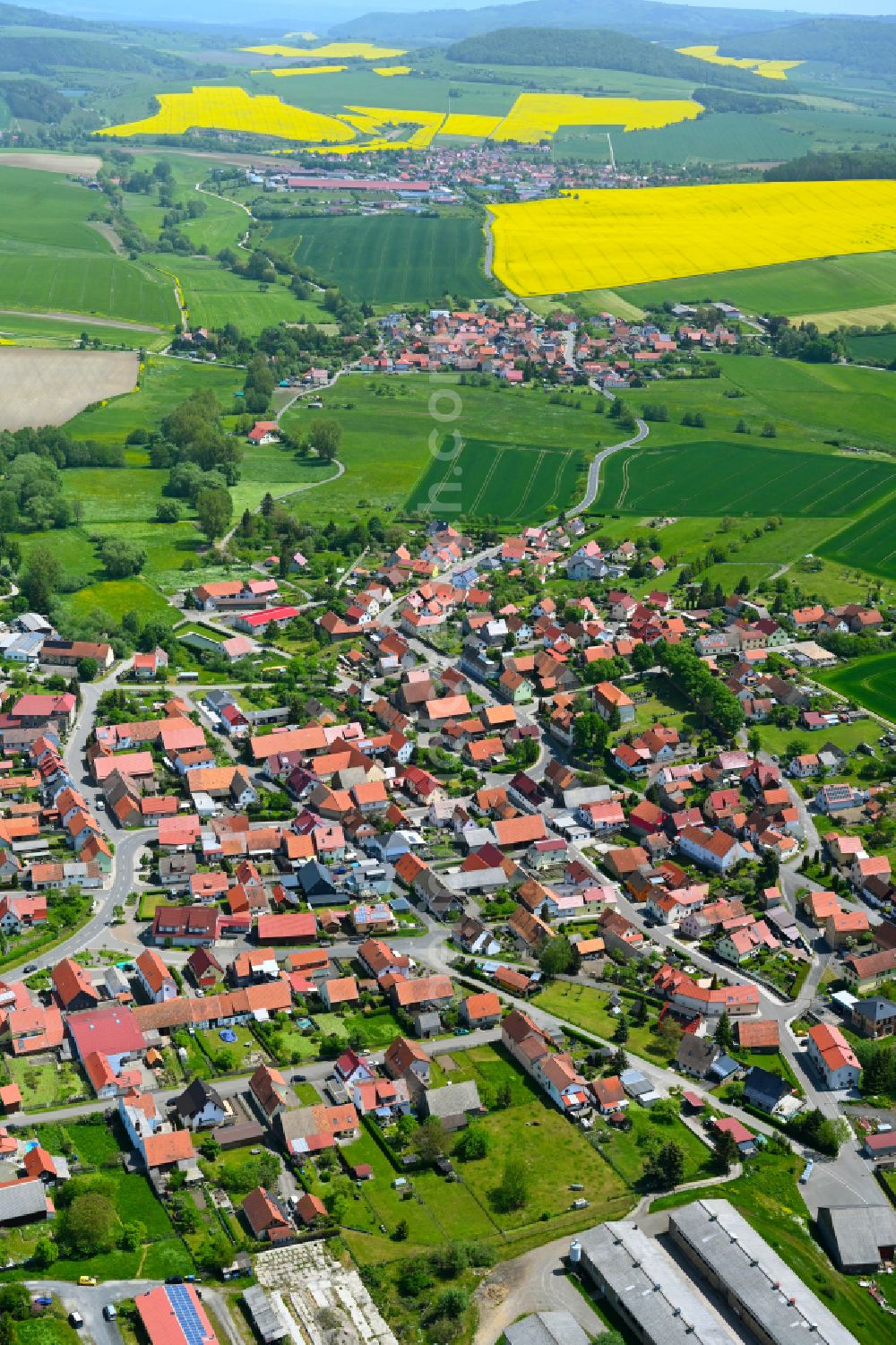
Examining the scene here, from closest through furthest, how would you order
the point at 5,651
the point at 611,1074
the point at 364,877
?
the point at 611,1074
the point at 364,877
the point at 5,651

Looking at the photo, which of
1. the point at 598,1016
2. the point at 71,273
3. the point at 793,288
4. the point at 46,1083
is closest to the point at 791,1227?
the point at 598,1016

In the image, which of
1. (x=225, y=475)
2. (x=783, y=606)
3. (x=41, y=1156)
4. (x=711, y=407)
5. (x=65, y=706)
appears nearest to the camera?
(x=41, y=1156)

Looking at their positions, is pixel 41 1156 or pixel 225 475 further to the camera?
pixel 225 475

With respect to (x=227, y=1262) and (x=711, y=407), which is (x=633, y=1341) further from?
(x=711, y=407)

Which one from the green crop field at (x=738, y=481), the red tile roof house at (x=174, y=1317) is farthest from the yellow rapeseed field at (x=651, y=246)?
the red tile roof house at (x=174, y=1317)

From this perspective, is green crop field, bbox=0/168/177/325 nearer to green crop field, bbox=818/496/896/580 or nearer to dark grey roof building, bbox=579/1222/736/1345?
green crop field, bbox=818/496/896/580

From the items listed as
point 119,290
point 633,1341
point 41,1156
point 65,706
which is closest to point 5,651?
point 65,706

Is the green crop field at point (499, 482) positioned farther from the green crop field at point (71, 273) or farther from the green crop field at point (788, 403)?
the green crop field at point (71, 273)
